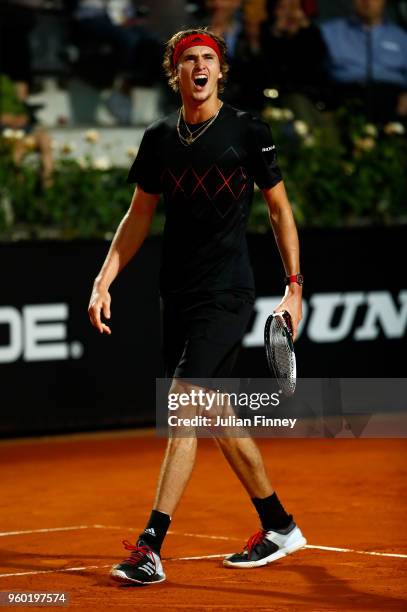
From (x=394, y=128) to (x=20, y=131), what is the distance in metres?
3.52

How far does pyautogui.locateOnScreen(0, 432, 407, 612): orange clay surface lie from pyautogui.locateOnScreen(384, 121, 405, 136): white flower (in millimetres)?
3453

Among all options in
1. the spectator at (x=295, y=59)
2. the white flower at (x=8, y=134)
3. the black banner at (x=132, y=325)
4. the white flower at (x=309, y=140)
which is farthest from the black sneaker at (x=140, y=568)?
the spectator at (x=295, y=59)

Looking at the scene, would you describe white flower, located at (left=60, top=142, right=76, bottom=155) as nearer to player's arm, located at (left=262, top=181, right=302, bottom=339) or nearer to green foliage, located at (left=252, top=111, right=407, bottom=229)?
green foliage, located at (left=252, top=111, right=407, bottom=229)

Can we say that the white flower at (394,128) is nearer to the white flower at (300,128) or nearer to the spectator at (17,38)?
the white flower at (300,128)

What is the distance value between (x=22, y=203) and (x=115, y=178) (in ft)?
2.88

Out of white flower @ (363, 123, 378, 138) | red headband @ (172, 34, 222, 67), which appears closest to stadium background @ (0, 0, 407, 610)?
white flower @ (363, 123, 378, 138)

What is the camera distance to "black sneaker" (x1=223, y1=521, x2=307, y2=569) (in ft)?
18.7

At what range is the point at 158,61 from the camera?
12516 millimetres

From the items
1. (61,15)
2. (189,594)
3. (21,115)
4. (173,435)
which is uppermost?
(61,15)

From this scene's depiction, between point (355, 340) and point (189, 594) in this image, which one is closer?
point (189, 594)

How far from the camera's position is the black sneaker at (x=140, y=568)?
5.32 meters

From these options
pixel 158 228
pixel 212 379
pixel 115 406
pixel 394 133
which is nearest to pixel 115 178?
pixel 158 228

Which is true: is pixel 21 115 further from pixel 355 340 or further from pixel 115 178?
pixel 355 340

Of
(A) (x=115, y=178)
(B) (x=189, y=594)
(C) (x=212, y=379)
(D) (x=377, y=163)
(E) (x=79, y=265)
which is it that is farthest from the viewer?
(D) (x=377, y=163)
